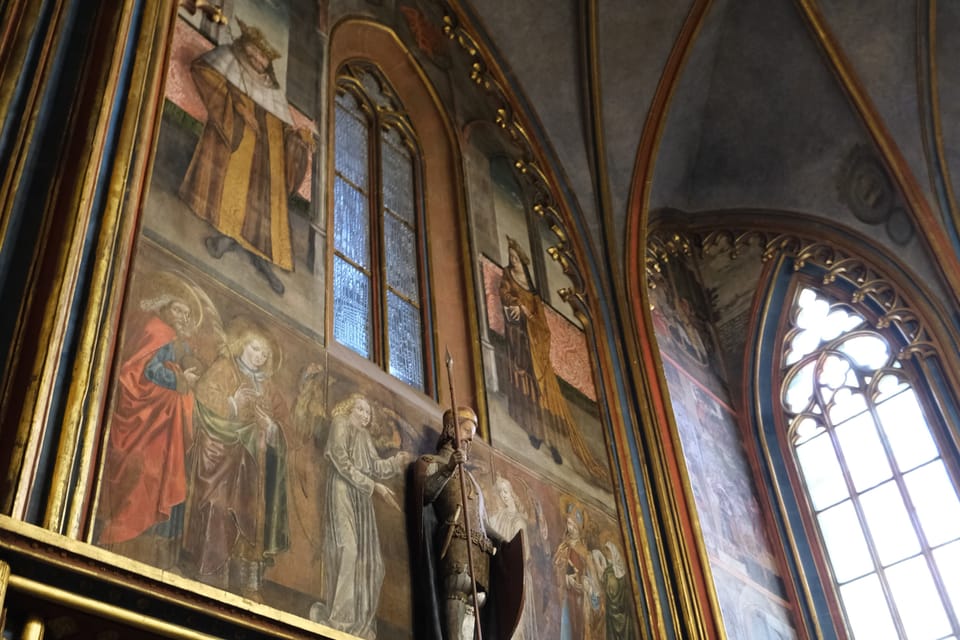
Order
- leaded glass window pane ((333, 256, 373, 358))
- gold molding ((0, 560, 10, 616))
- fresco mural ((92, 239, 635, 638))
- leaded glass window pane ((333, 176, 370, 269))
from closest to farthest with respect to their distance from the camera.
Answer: gold molding ((0, 560, 10, 616)) < fresco mural ((92, 239, 635, 638)) < leaded glass window pane ((333, 256, 373, 358)) < leaded glass window pane ((333, 176, 370, 269))

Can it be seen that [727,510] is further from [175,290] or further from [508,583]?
[175,290]

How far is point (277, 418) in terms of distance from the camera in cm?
555

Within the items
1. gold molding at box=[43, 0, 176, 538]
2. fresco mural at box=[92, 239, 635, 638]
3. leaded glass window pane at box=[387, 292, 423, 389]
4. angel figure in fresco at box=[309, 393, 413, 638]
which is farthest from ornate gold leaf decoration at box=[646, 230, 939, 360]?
gold molding at box=[43, 0, 176, 538]

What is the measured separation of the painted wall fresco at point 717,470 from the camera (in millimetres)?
9438

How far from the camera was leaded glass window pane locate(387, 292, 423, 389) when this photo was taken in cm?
727

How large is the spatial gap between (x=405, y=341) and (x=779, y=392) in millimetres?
5958

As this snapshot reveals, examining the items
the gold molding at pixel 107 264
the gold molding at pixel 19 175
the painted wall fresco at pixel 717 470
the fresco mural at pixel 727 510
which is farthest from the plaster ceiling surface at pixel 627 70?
the gold molding at pixel 19 175

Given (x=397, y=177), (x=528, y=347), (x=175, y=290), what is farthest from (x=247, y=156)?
(x=528, y=347)

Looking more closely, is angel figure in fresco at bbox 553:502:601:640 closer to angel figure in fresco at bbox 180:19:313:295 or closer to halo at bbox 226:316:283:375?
halo at bbox 226:316:283:375

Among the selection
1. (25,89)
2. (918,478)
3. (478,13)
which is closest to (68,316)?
(25,89)

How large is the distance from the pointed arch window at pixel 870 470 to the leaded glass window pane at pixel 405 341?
5.34 metres

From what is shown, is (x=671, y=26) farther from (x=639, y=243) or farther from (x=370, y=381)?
(x=370, y=381)

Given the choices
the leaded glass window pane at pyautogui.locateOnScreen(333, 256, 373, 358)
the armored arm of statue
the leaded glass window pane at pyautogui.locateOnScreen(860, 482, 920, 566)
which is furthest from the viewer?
the leaded glass window pane at pyautogui.locateOnScreen(860, 482, 920, 566)

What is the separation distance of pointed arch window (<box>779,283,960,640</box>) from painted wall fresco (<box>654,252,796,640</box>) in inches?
26.6
